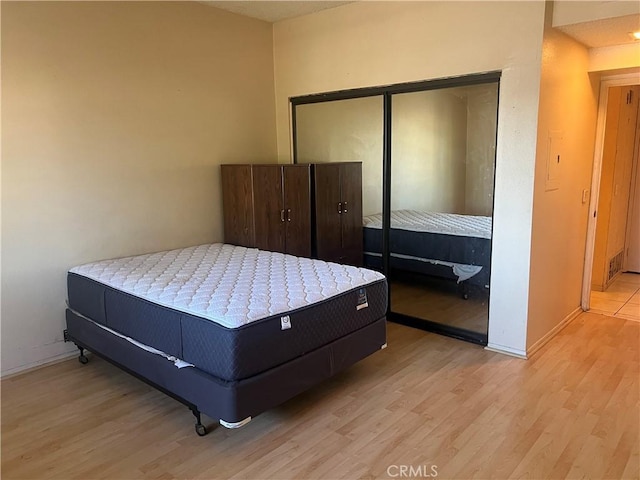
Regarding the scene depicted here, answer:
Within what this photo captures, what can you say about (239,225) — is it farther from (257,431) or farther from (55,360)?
(257,431)

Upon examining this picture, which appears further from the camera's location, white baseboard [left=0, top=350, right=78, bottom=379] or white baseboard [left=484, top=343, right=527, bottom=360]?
white baseboard [left=484, top=343, right=527, bottom=360]

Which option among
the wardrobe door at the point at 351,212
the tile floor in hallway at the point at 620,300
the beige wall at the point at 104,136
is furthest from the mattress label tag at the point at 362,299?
the tile floor in hallway at the point at 620,300

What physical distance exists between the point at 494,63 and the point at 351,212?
67.6 inches

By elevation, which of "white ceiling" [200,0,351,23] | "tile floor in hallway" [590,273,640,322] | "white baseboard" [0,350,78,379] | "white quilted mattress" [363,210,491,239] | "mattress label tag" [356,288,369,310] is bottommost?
"tile floor in hallway" [590,273,640,322]

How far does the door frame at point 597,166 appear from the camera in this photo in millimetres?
4082

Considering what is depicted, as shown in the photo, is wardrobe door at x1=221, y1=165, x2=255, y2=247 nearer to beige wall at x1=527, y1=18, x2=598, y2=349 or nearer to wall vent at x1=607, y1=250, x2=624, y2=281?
beige wall at x1=527, y1=18, x2=598, y2=349

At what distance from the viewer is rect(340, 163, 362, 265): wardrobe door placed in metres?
4.29

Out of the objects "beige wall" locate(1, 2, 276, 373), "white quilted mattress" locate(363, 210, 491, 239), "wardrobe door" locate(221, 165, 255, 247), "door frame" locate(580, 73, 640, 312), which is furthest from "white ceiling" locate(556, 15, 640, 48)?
"beige wall" locate(1, 2, 276, 373)

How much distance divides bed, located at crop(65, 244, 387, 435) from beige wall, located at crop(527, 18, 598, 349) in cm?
131

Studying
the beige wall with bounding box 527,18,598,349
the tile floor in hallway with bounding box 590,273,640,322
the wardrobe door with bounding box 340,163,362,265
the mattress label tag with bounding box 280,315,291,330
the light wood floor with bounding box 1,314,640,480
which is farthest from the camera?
the tile floor in hallway with bounding box 590,273,640,322

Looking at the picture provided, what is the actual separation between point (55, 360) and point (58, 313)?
0.34m

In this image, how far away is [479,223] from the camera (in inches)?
142

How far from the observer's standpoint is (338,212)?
429 cm

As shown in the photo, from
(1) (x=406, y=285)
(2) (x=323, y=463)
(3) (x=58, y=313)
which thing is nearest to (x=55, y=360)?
(3) (x=58, y=313)
